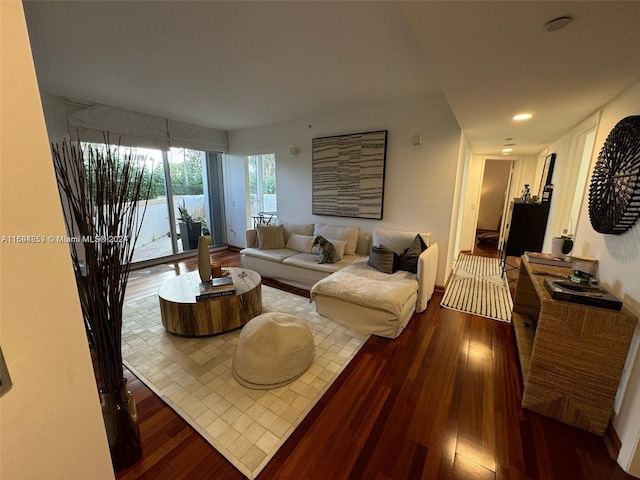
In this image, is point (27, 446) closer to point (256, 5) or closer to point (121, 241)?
point (121, 241)

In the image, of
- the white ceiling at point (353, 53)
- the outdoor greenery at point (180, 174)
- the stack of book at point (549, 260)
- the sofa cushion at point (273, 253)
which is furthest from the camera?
the outdoor greenery at point (180, 174)

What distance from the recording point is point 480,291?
3609 millimetres

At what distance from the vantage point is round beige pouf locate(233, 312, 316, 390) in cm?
186

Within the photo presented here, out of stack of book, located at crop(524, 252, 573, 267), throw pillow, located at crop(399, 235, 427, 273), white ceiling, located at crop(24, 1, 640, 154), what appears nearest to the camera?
white ceiling, located at crop(24, 1, 640, 154)

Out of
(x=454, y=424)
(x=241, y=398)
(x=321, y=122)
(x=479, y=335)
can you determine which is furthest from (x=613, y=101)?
(x=241, y=398)

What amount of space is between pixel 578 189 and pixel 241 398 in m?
3.93

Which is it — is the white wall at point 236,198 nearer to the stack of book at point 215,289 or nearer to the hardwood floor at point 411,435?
the stack of book at point 215,289

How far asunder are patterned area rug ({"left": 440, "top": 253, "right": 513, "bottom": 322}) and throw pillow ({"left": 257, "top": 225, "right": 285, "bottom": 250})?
252cm

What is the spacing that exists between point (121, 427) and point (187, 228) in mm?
4511

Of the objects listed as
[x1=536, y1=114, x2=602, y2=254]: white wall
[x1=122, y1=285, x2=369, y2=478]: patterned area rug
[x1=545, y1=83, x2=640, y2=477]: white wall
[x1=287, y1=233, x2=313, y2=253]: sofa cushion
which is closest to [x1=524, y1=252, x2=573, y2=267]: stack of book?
[x1=545, y1=83, x2=640, y2=477]: white wall

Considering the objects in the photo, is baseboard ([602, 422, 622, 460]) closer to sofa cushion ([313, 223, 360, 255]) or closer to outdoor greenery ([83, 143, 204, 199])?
sofa cushion ([313, 223, 360, 255])

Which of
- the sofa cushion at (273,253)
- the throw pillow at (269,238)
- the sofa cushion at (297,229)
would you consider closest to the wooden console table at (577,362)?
the sofa cushion at (273,253)

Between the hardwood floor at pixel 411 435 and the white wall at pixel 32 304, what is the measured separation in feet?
3.11

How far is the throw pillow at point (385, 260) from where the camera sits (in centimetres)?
304
